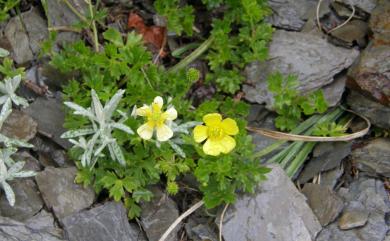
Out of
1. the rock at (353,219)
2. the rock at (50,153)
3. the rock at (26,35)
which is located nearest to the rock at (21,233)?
the rock at (50,153)

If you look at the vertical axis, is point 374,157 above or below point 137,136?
below

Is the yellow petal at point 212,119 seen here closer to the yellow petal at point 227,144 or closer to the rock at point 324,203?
the yellow petal at point 227,144

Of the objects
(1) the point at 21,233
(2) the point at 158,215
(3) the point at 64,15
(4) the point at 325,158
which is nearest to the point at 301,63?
(4) the point at 325,158

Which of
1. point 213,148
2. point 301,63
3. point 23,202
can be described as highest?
point 301,63

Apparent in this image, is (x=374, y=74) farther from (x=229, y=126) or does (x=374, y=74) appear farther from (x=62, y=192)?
(x=62, y=192)

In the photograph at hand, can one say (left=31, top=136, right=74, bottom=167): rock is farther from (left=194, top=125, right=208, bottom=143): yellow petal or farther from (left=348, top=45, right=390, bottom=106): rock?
(left=348, top=45, right=390, bottom=106): rock

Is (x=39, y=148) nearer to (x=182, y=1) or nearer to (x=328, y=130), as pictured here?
(x=182, y=1)

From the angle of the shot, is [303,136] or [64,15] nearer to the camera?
[303,136]
